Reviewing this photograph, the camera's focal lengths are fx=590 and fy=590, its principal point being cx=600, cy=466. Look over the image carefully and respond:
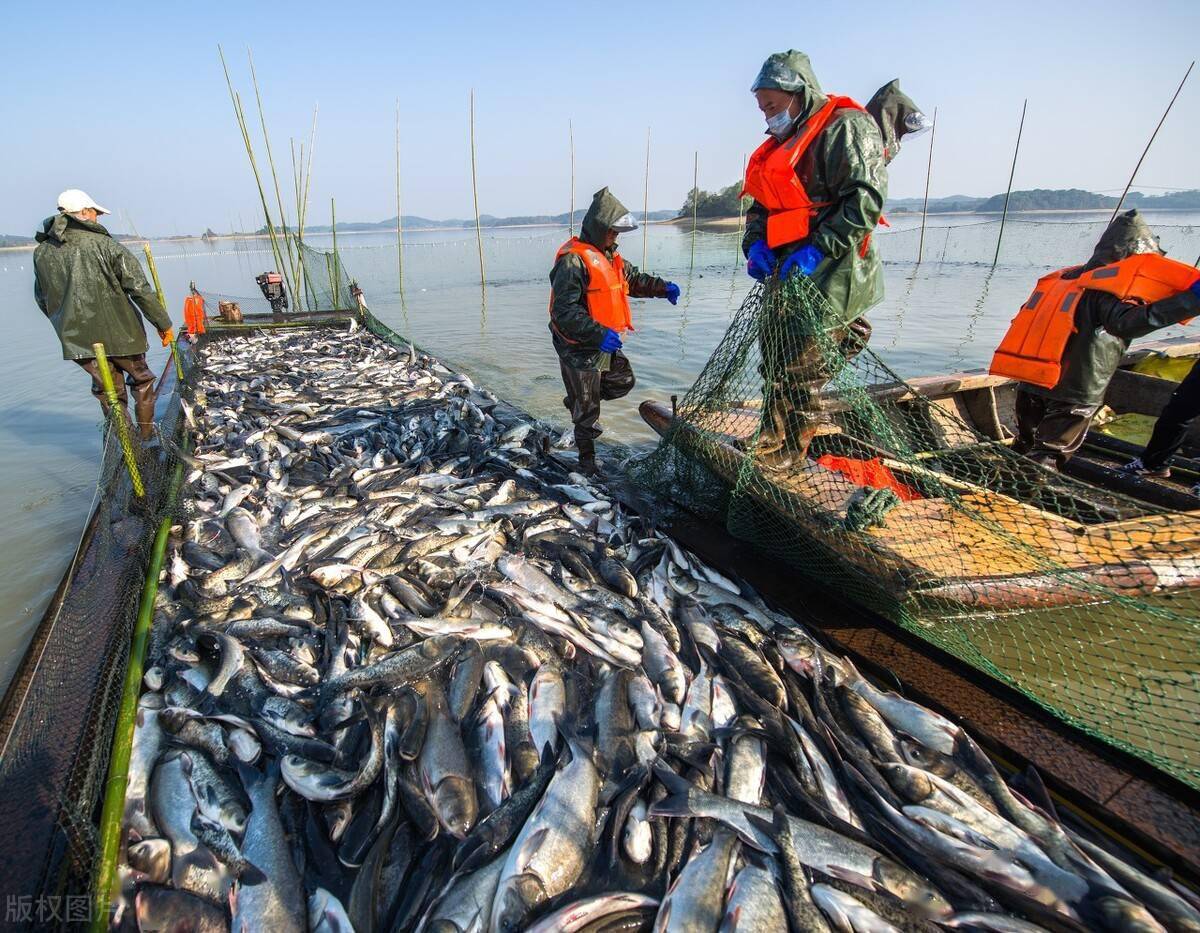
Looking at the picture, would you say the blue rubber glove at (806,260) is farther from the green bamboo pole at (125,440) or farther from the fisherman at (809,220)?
the green bamboo pole at (125,440)

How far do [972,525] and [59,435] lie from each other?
1308 cm

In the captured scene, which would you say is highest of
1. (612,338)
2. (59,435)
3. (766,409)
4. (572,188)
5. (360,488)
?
(572,188)

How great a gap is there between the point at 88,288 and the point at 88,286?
2 cm

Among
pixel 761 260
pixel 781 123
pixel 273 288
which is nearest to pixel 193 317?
pixel 273 288

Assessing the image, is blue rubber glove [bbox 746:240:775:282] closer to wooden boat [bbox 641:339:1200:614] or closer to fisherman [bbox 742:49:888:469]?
fisherman [bbox 742:49:888:469]

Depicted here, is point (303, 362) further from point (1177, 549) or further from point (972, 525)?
point (1177, 549)

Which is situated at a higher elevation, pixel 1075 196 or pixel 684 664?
pixel 1075 196

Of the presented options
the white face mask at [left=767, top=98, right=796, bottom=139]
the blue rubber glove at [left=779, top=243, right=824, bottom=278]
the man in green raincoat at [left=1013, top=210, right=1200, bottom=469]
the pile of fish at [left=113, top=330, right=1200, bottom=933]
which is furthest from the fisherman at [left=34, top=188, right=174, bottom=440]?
the man in green raincoat at [left=1013, top=210, right=1200, bottom=469]

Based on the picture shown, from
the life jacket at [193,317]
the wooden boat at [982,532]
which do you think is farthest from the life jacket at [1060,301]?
the life jacket at [193,317]

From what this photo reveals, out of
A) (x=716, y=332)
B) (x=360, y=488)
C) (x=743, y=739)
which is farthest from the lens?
(x=716, y=332)

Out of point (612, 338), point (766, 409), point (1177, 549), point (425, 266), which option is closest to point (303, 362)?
point (612, 338)

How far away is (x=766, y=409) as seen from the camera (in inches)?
170

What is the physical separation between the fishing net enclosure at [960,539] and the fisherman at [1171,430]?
1.75m

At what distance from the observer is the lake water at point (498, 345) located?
22.2ft
